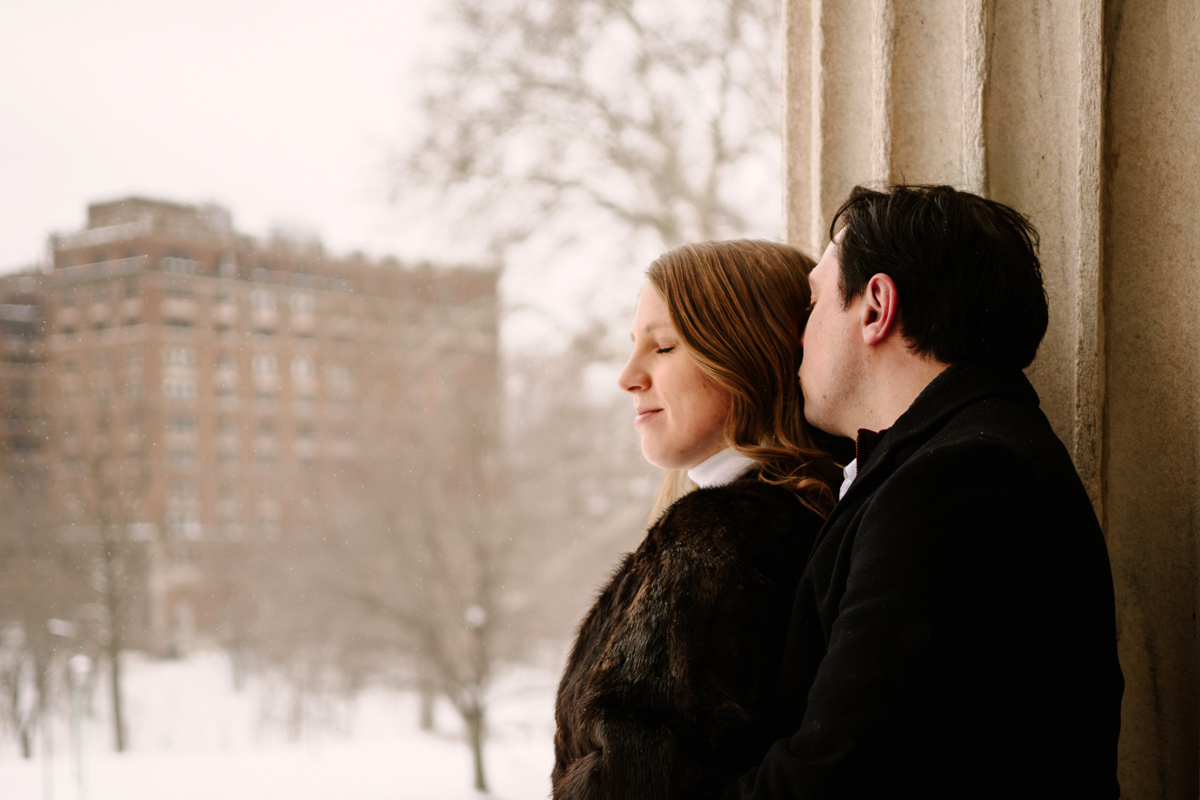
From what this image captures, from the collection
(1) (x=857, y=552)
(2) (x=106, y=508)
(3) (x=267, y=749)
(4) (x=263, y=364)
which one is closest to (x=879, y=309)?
(1) (x=857, y=552)

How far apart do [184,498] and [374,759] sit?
110cm

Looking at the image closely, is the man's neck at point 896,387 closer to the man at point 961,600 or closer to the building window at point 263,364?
the man at point 961,600

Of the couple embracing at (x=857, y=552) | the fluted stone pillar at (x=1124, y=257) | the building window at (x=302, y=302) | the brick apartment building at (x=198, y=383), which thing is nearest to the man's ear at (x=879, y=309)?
the couple embracing at (x=857, y=552)

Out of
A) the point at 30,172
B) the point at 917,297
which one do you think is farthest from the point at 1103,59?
the point at 30,172

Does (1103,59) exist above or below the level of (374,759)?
above

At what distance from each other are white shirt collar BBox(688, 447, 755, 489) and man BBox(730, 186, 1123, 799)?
8.4 inches

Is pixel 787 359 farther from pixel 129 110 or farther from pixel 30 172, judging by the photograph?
pixel 129 110

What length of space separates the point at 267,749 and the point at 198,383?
1.15 m

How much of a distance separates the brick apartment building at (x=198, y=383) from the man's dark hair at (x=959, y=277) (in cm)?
229

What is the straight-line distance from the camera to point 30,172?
2295mm

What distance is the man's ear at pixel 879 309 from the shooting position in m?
0.73

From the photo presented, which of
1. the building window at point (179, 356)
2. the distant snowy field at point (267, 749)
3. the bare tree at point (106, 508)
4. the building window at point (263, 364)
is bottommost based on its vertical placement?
the distant snowy field at point (267, 749)

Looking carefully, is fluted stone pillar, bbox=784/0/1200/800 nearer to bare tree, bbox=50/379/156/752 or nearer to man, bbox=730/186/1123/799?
man, bbox=730/186/1123/799

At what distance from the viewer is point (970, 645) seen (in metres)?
0.57
